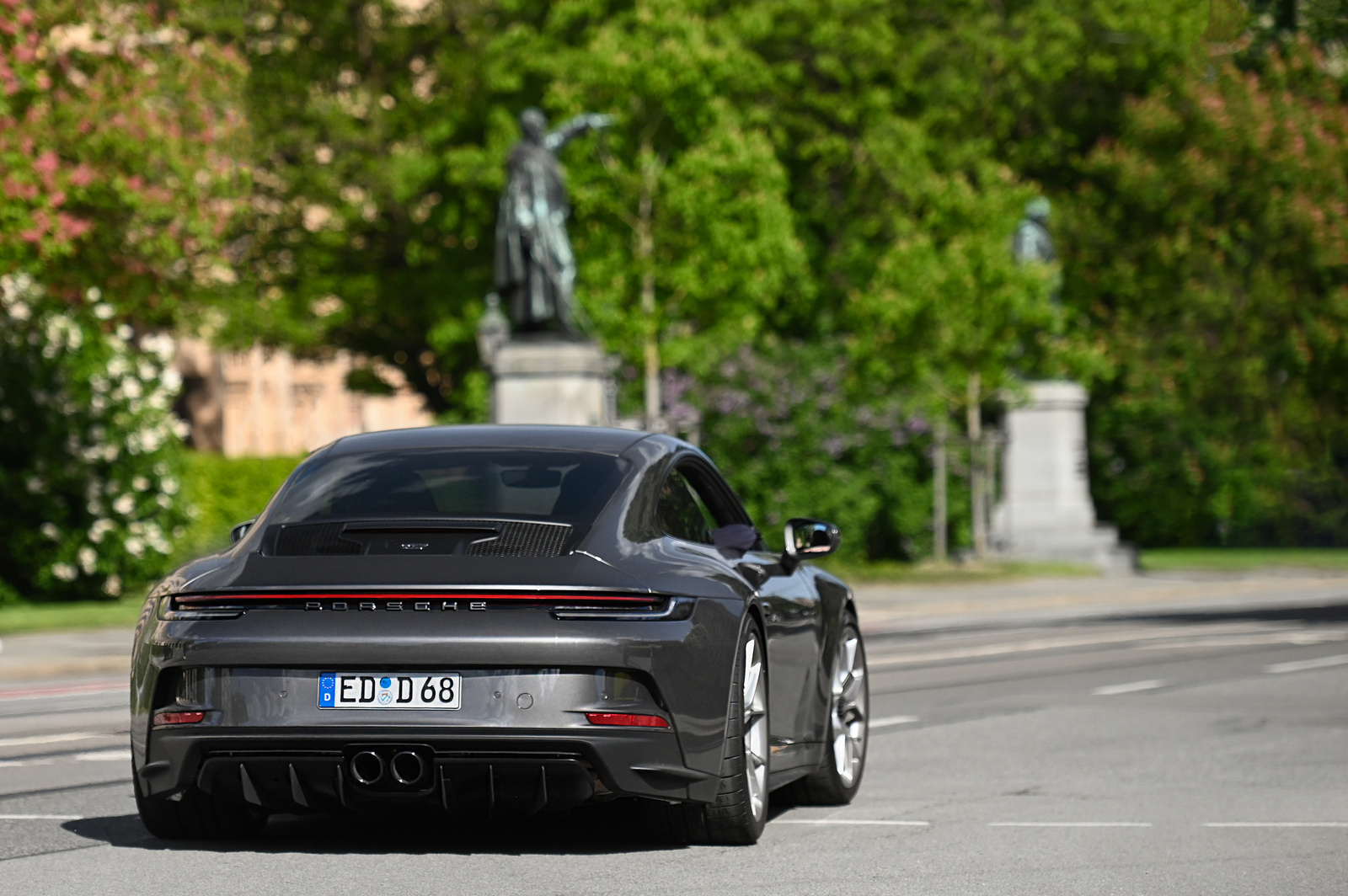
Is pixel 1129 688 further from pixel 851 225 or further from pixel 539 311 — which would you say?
pixel 851 225

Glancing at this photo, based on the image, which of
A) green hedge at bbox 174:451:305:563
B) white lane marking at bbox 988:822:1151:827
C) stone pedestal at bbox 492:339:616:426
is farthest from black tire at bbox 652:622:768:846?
green hedge at bbox 174:451:305:563

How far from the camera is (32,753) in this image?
11.0 metres

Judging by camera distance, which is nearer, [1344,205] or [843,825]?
[843,825]

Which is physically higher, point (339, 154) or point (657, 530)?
point (339, 154)

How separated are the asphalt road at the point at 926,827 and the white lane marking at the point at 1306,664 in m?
2.37

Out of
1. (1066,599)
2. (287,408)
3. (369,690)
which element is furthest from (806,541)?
(287,408)

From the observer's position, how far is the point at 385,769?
670cm

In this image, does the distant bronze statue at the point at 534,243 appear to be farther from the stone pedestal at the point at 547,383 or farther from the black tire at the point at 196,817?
the black tire at the point at 196,817

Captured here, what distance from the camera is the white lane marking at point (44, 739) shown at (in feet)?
38.3

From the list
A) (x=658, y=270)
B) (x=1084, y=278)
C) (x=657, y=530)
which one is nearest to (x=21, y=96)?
(x=658, y=270)

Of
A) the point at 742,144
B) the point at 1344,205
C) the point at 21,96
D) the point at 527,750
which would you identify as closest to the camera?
the point at 527,750

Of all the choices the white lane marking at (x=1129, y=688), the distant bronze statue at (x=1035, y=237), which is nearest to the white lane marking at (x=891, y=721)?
the white lane marking at (x=1129, y=688)

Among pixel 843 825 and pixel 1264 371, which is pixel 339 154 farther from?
pixel 843 825

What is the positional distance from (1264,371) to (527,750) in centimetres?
4329
